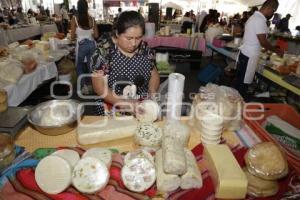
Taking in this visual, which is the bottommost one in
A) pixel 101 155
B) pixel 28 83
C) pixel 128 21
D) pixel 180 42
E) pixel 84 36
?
pixel 28 83

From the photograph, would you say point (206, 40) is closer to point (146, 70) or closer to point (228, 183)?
point (146, 70)

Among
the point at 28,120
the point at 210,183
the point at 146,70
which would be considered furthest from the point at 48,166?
the point at 146,70

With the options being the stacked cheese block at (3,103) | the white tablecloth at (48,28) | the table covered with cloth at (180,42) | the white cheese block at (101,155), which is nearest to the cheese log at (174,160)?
the white cheese block at (101,155)

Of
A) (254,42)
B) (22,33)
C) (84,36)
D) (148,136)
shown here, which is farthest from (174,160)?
(22,33)

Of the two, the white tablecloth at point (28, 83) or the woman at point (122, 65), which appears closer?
the woman at point (122, 65)

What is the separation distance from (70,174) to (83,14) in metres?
3.67

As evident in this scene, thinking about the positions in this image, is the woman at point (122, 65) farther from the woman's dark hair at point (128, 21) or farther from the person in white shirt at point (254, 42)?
the person in white shirt at point (254, 42)

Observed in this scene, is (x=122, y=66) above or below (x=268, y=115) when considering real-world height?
above

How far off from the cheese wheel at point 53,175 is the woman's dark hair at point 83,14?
3.55 meters

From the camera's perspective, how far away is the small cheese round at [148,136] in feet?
3.74

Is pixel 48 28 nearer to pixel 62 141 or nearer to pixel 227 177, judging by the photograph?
pixel 62 141

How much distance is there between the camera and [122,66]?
1.78 metres

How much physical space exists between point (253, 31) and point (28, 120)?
325cm

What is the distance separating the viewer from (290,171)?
3.55 feet
